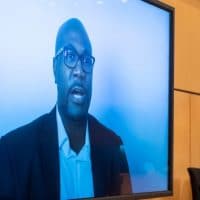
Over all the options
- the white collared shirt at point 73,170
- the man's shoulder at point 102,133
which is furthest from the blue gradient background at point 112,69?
the white collared shirt at point 73,170

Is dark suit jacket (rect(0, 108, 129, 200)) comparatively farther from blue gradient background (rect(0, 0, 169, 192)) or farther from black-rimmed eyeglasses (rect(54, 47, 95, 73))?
black-rimmed eyeglasses (rect(54, 47, 95, 73))

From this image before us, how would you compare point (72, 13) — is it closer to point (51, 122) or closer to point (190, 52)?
point (51, 122)

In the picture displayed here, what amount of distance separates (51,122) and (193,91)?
1.57 metres

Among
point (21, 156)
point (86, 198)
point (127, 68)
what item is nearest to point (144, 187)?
point (86, 198)

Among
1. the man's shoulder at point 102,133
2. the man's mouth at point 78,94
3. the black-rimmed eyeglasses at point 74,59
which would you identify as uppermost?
the black-rimmed eyeglasses at point 74,59

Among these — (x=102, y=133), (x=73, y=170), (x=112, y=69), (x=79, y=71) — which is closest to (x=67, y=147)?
(x=73, y=170)

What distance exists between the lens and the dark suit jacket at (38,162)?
189cm

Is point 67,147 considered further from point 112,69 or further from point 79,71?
point 112,69

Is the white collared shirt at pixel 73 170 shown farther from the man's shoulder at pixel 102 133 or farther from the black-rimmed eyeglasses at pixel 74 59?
the black-rimmed eyeglasses at pixel 74 59

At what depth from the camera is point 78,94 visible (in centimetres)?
227

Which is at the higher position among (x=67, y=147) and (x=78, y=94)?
(x=78, y=94)

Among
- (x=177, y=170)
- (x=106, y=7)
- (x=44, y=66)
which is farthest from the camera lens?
(x=177, y=170)

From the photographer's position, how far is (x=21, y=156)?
1.96m

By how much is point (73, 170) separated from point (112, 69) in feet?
2.04
